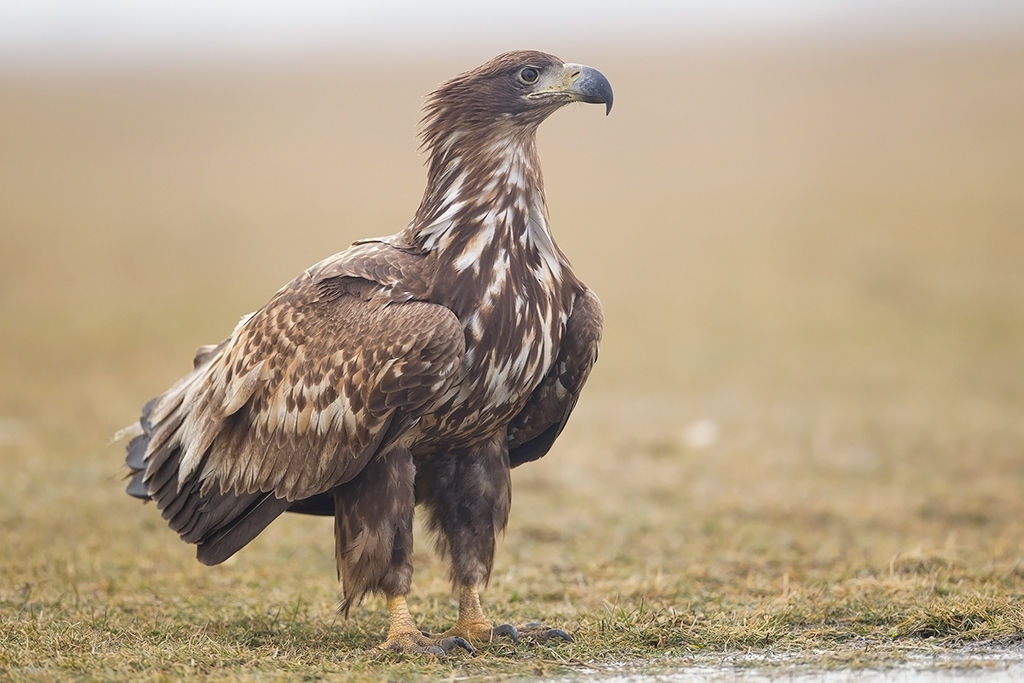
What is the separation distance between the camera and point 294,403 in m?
5.79

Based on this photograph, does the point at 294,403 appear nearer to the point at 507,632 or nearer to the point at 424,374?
the point at 424,374

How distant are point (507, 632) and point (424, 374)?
4.83 ft

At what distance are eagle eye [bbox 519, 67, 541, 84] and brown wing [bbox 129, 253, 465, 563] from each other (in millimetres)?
1300

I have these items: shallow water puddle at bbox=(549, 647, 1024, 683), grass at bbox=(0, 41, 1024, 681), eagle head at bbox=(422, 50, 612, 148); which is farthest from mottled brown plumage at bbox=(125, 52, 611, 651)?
shallow water puddle at bbox=(549, 647, 1024, 683)

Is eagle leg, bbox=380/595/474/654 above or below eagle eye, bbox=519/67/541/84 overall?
below

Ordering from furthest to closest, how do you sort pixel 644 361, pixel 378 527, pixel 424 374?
1. pixel 644 361
2. pixel 378 527
3. pixel 424 374

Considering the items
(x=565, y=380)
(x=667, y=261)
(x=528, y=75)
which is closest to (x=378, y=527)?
(x=565, y=380)

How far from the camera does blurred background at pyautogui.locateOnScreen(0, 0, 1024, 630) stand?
9.89 meters

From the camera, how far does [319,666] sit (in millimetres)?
5312

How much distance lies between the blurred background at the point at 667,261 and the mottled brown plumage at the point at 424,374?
2.24m

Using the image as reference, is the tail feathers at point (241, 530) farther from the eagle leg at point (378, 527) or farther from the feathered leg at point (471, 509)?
the feathered leg at point (471, 509)

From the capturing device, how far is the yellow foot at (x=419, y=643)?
5723 millimetres

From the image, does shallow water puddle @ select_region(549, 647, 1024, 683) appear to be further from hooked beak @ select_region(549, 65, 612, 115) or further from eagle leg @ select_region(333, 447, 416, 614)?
hooked beak @ select_region(549, 65, 612, 115)

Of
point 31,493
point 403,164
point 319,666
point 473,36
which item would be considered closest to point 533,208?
point 319,666
